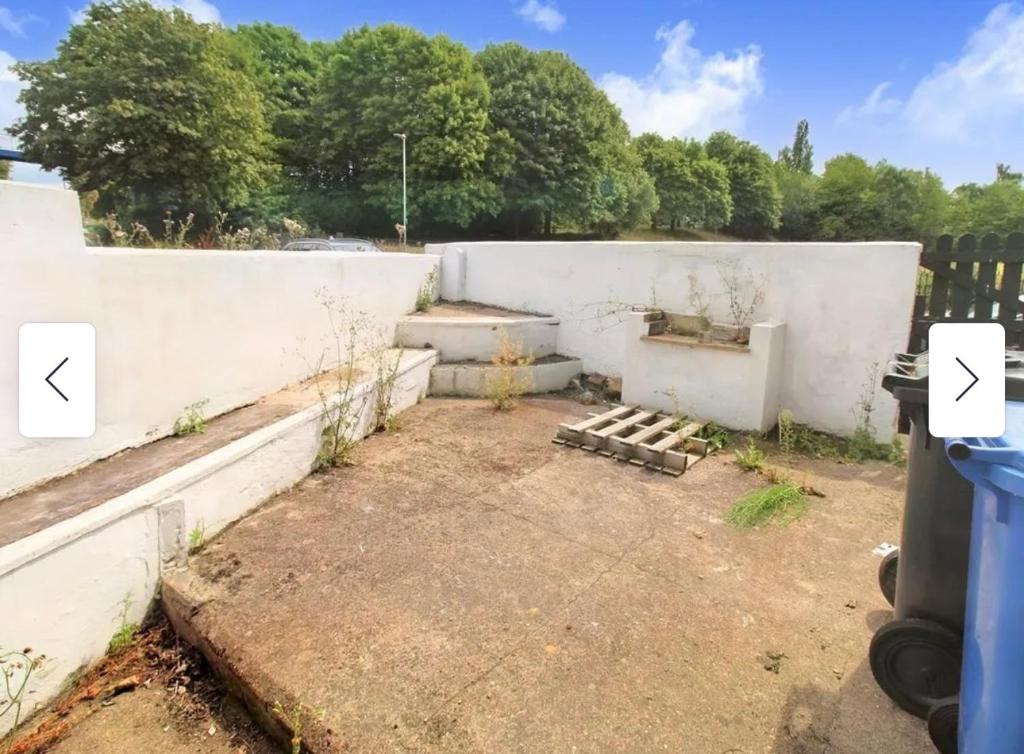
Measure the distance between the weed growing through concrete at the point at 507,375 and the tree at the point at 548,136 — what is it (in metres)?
28.7

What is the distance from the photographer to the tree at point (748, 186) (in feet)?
189

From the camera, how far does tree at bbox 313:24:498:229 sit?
102 ft

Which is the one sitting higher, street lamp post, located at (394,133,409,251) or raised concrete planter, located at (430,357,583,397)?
street lamp post, located at (394,133,409,251)

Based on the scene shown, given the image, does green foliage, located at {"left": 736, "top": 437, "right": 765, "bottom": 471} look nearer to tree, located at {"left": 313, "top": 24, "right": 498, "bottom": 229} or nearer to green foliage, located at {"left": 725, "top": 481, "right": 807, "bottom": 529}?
green foliage, located at {"left": 725, "top": 481, "right": 807, "bottom": 529}

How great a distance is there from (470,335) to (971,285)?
479 cm

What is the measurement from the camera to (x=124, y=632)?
259cm

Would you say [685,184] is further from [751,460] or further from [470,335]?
[751,460]

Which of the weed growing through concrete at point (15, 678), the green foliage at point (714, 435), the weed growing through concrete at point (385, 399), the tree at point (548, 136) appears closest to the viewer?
the weed growing through concrete at point (15, 678)

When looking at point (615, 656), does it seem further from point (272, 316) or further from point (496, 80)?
point (496, 80)

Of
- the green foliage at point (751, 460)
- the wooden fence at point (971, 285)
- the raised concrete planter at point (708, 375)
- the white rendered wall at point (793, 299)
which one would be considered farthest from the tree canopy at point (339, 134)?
the wooden fence at point (971, 285)

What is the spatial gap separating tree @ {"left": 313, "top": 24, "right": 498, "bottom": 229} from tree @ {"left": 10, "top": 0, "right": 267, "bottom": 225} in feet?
28.4

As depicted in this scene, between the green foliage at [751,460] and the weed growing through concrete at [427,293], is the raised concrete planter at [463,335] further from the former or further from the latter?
the green foliage at [751,460]

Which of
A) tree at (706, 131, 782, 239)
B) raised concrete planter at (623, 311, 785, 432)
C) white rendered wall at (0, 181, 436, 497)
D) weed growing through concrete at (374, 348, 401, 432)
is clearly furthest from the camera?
tree at (706, 131, 782, 239)

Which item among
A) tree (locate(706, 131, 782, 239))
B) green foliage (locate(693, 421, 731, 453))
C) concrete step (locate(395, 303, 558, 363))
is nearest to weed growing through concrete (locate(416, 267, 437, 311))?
concrete step (locate(395, 303, 558, 363))
